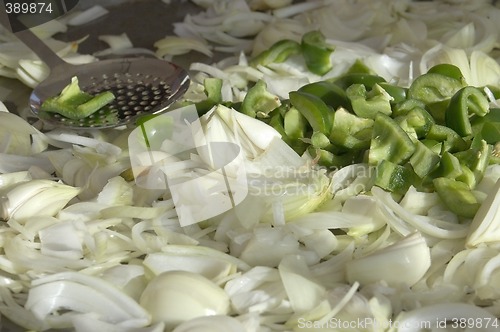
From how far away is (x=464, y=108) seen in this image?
1.19 metres

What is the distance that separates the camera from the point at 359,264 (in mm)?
1010

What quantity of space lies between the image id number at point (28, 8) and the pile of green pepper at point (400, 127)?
505mm

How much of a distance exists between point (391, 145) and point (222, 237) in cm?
28

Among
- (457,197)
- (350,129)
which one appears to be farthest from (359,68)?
(457,197)

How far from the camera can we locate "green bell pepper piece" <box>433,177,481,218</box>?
110 centimetres

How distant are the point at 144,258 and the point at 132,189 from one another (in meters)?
0.14

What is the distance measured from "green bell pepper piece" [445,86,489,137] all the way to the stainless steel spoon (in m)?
0.49

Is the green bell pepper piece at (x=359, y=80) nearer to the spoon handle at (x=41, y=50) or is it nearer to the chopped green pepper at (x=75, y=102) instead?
the chopped green pepper at (x=75, y=102)

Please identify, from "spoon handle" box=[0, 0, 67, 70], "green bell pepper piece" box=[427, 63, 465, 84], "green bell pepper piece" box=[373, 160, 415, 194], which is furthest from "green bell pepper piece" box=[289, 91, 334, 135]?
"spoon handle" box=[0, 0, 67, 70]

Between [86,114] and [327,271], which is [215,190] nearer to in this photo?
[327,271]

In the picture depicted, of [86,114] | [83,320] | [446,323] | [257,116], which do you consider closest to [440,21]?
[257,116]

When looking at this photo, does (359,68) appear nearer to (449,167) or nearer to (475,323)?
(449,167)

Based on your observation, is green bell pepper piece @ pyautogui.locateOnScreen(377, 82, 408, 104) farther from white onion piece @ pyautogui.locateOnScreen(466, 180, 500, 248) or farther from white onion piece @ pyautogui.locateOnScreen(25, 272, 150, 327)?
white onion piece @ pyautogui.locateOnScreen(25, 272, 150, 327)

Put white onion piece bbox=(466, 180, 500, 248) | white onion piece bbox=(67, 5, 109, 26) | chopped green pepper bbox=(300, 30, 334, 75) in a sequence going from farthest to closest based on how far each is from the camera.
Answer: white onion piece bbox=(67, 5, 109, 26) < chopped green pepper bbox=(300, 30, 334, 75) < white onion piece bbox=(466, 180, 500, 248)
